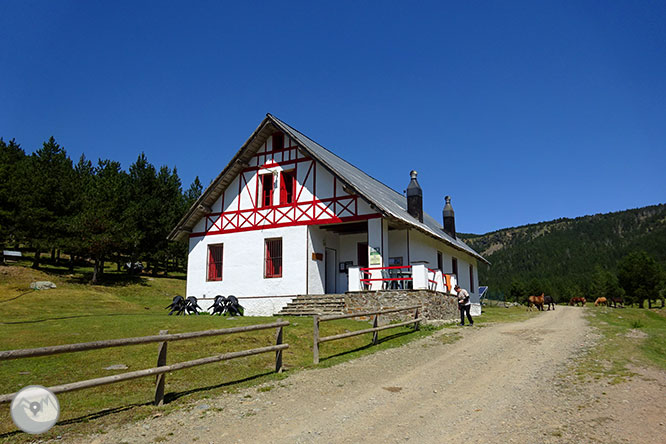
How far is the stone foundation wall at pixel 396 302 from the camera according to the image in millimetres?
17516

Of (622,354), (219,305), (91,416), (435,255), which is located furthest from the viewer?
(435,255)

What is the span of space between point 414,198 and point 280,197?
7569 millimetres

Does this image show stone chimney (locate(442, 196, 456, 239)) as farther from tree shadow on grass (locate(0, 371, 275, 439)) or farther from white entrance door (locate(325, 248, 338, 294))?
tree shadow on grass (locate(0, 371, 275, 439))

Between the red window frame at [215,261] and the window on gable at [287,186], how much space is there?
4.58 meters

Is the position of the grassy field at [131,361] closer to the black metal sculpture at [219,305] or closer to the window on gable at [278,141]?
the black metal sculpture at [219,305]

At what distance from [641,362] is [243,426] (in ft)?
29.4

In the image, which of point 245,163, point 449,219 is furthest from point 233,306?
point 449,219

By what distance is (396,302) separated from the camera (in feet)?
58.3

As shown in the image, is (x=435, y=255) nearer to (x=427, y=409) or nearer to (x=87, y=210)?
(x=427, y=409)

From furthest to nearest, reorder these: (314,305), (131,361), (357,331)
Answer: (314,305) < (357,331) < (131,361)

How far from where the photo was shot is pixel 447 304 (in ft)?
67.6

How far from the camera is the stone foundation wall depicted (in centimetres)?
1752

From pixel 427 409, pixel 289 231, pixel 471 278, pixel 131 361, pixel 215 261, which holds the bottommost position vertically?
pixel 427 409

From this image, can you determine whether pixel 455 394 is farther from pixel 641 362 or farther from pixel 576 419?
pixel 641 362
